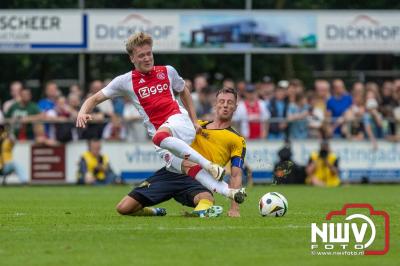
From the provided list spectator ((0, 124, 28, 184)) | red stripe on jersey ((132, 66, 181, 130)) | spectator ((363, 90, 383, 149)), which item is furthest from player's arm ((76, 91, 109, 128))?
spectator ((363, 90, 383, 149))

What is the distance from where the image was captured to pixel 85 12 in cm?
2659

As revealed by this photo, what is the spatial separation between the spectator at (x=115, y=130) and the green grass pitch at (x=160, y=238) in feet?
31.3

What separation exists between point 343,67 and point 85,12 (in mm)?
17009

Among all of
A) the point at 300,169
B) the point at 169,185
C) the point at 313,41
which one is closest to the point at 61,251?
the point at 169,185

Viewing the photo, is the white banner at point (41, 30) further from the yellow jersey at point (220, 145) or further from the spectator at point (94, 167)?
the yellow jersey at point (220, 145)

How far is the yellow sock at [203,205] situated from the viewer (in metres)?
12.3

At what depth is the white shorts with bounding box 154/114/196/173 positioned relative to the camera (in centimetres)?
1227

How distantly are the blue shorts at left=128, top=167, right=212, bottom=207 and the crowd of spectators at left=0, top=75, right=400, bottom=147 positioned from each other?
11.2 meters

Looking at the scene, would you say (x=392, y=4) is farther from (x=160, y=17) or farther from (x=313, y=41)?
(x=160, y=17)

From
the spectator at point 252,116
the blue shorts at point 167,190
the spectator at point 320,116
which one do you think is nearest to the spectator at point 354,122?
the spectator at point 320,116

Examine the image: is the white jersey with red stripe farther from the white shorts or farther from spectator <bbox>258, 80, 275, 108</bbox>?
spectator <bbox>258, 80, 275, 108</bbox>

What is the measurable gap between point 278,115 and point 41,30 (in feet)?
21.0

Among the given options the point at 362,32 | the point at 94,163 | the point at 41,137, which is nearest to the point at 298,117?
the point at 362,32

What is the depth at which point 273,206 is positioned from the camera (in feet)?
40.2
